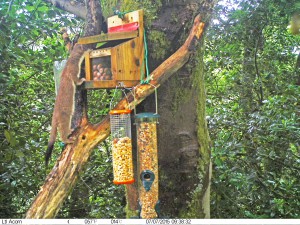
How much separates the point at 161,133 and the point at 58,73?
654 millimetres

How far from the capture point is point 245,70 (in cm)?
339

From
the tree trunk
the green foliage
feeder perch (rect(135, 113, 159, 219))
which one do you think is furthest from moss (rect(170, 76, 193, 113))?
the green foliage

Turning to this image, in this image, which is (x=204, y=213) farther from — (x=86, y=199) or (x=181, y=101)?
(x=86, y=199)

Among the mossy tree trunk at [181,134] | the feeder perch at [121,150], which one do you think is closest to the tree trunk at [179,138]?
the mossy tree trunk at [181,134]

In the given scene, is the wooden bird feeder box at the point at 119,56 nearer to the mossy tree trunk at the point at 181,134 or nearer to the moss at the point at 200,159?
the mossy tree trunk at the point at 181,134

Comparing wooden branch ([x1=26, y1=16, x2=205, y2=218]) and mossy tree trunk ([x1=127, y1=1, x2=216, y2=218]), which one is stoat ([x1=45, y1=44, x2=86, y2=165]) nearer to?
wooden branch ([x1=26, y1=16, x2=205, y2=218])

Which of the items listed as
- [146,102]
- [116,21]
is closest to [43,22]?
[116,21]

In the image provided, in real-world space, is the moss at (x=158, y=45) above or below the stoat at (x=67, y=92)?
above

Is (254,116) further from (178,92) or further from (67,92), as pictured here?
(67,92)

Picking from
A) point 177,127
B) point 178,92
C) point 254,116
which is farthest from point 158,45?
point 254,116

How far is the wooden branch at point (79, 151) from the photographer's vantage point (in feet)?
5.01

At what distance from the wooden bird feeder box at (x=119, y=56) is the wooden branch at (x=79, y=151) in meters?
0.10

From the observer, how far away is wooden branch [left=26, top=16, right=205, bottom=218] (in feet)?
5.01

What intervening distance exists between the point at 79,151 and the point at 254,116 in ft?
4.59
